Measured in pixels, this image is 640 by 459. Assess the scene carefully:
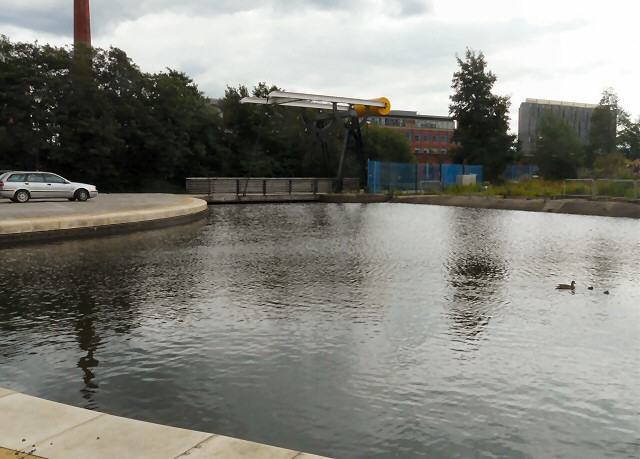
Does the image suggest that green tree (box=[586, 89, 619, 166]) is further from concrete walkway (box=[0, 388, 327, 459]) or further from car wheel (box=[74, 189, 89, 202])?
concrete walkway (box=[0, 388, 327, 459])

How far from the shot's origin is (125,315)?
7.98m

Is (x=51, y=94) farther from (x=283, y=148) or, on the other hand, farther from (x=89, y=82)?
(x=283, y=148)

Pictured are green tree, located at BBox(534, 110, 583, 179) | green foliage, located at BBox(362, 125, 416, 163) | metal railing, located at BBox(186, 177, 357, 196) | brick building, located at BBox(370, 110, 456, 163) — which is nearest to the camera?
metal railing, located at BBox(186, 177, 357, 196)

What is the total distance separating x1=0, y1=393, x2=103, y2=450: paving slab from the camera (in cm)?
383

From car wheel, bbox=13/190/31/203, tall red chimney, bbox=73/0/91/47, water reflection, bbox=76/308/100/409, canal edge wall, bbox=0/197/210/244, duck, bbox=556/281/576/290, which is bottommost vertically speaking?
water reflection, bbox=76/308/100/409

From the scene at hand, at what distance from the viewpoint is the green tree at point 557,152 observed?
68.1m

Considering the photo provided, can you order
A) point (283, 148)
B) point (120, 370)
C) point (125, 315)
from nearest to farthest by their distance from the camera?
point (120, 370), point (125, 315), point (283, 148)

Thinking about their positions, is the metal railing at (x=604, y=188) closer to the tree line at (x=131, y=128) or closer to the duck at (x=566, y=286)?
the tree line at (x=131, y=128)

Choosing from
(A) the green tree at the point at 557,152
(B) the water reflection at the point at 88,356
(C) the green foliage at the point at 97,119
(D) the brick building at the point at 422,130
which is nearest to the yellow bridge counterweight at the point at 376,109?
(C) the green foliage at the point at 97,119

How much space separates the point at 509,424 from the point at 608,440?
716 mm

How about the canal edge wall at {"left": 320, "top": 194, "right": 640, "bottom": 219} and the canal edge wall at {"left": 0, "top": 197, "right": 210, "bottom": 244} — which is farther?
the canal edge wall at {"left": 320, "top": 194, "right": 640, "bottom": 219}

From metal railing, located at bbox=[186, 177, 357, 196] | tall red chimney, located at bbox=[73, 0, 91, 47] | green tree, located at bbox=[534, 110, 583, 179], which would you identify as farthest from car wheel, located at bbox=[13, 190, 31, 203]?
green tree, located at bbox=[534, 110, 583, 179]

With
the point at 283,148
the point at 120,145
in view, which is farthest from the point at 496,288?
the point at 283,148

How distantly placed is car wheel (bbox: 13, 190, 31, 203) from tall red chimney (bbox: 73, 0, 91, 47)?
27.4 metres
